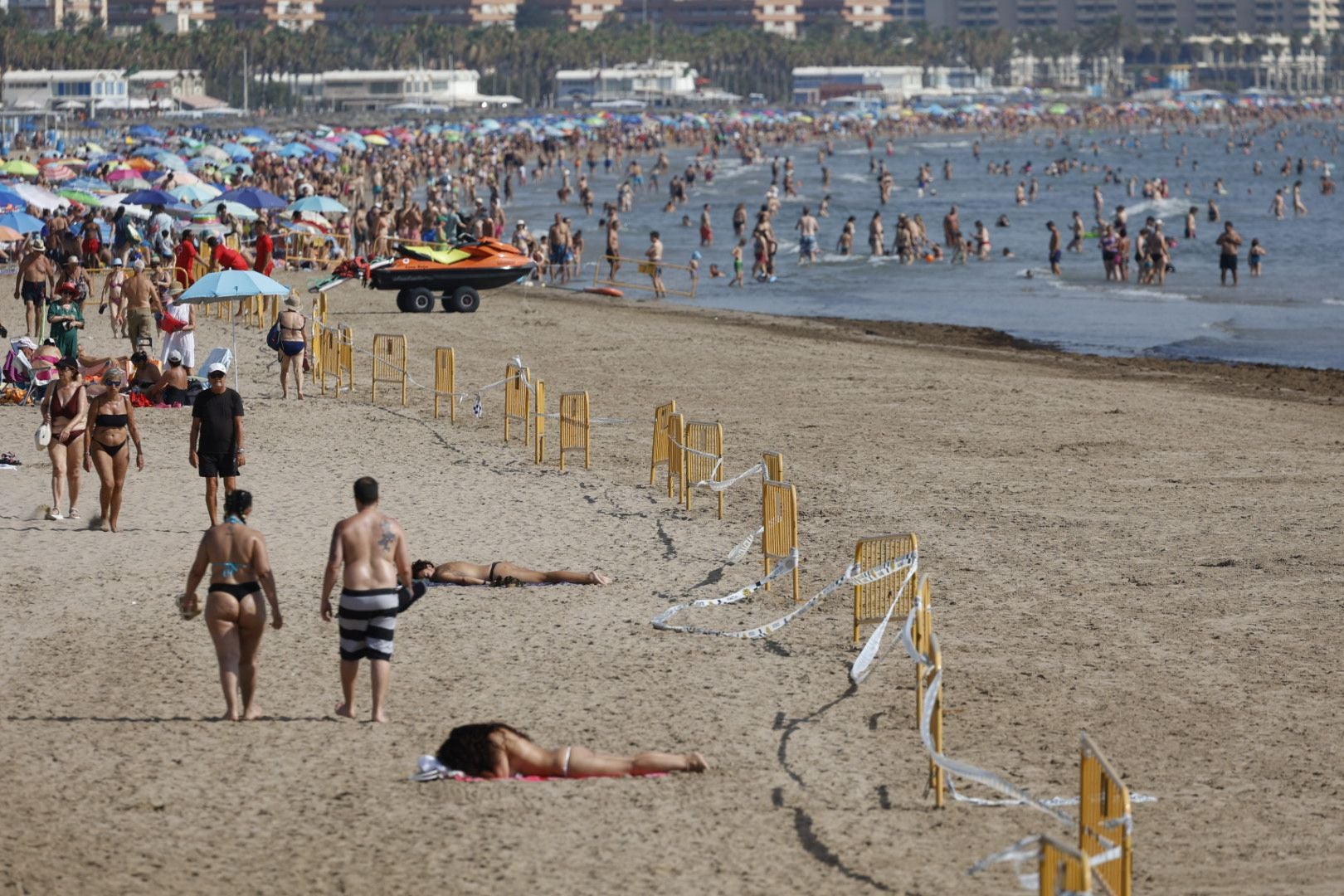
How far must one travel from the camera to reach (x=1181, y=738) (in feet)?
30.5

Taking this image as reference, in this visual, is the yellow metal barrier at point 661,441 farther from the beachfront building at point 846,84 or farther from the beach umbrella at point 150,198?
the beachfront building at point 846,84

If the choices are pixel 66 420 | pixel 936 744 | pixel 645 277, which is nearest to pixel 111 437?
pixel 66 420

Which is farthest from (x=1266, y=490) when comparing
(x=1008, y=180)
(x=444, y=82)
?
(x=444, y=82)

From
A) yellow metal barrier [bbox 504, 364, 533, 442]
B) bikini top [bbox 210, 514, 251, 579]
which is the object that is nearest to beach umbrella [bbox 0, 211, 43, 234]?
yellow metal barrier [bbox 504, 364, 533, 442]

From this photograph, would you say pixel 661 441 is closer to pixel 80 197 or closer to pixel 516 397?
pixel 516 397

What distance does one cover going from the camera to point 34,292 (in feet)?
79.2

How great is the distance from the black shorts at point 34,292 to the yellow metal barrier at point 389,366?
482 centimetres

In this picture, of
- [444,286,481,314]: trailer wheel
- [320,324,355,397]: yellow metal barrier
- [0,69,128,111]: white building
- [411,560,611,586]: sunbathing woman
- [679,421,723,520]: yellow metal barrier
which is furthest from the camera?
[0,69,128,111]: white building

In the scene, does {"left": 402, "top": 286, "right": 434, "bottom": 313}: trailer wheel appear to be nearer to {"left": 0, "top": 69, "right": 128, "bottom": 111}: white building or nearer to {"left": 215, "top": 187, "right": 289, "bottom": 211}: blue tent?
{"left": 215, "top": 187, "right": 289, "bottom": 211}: blue tent

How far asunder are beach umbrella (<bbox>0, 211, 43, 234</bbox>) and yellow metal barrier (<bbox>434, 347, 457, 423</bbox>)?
1155 cm

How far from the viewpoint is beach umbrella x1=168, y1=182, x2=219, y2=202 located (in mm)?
35750

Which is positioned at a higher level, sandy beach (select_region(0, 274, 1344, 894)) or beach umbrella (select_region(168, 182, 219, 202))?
beach umbrella (select_region(168, 182, 219, 202))

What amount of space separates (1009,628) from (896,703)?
1780 mm

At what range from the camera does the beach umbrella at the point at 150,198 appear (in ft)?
113
